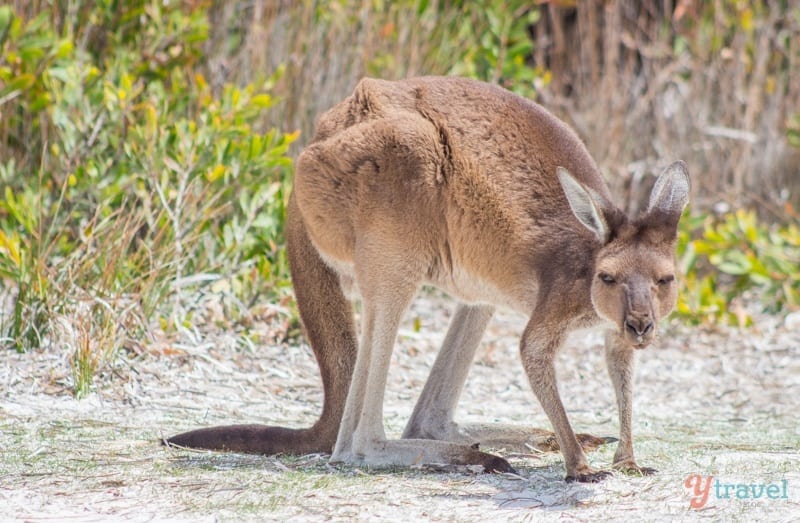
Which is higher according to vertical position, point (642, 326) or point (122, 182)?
point (122, 182)

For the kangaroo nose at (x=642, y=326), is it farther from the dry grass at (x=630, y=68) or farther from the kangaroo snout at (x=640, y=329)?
the dry grass at (x=630, y=68)

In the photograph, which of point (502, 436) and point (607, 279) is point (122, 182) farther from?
point (607, 279)

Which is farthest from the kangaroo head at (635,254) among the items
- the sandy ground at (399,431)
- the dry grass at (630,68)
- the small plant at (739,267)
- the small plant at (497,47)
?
the small plant at (497,47)

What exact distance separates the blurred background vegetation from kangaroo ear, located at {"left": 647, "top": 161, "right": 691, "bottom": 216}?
213cm

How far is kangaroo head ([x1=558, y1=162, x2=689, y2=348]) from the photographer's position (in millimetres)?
3207

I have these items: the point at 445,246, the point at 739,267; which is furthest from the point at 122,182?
the point at 739,267

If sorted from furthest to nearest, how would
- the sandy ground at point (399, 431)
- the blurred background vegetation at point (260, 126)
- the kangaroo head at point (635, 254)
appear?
1. the blurred background vegetation at point (260, 126)
2. the kangaroo head at point (635, 254)
3. the sandy ground at point (399, 431)

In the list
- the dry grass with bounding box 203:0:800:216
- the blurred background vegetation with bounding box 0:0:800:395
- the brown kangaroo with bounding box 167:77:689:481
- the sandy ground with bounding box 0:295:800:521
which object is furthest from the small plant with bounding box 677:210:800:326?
the brown kangaroo with bounding box 167:77:689:481

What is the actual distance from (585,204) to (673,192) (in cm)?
27

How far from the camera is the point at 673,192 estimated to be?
11.3ft

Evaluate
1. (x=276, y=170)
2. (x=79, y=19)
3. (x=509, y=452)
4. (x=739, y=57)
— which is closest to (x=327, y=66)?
(x=276, y=170)

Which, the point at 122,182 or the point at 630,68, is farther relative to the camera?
the point at 630,68

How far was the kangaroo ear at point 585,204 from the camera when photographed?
334 centimetres

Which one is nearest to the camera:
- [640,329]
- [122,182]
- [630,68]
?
[640,329]
